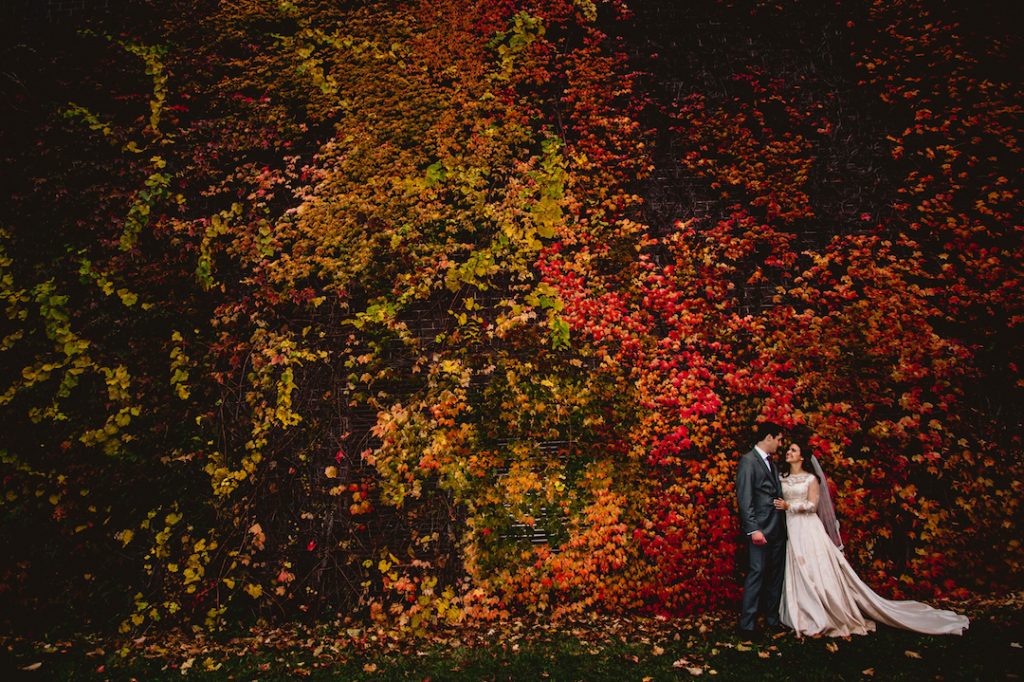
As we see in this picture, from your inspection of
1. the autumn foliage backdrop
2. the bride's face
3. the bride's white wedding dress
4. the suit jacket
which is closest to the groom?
the suit jacket

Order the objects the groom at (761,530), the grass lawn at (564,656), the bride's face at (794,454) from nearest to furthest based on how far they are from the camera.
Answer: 1. the grass lawn at (564,656)
2. the groom at (761,530)
3. the bride's face at (794,454)

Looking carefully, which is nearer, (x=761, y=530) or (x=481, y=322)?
(x=761, y=530)

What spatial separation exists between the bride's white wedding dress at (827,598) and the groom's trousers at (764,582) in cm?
8

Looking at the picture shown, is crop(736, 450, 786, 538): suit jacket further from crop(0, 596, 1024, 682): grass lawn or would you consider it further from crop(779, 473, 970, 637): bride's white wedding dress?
crop(0, 596, 1024, 682): grass lawn

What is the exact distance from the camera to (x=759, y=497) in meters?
5.12

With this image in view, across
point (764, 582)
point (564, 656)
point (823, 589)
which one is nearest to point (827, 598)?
point (823, 589)

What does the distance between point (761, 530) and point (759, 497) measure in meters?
0.31

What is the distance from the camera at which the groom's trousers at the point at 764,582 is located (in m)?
5.00

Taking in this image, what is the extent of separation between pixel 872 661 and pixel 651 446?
2747mm

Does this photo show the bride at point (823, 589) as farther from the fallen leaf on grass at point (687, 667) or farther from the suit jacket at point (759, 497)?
the fallen leaf on grass at point (687, 667)

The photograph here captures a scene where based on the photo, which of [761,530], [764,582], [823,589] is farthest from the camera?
[764,582]

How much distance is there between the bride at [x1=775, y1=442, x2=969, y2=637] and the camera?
15.6 feet

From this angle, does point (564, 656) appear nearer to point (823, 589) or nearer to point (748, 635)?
point (748, 635)

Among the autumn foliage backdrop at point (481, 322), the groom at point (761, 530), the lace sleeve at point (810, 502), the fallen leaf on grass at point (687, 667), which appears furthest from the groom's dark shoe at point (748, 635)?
the lace sleeve at point (810, 502)
